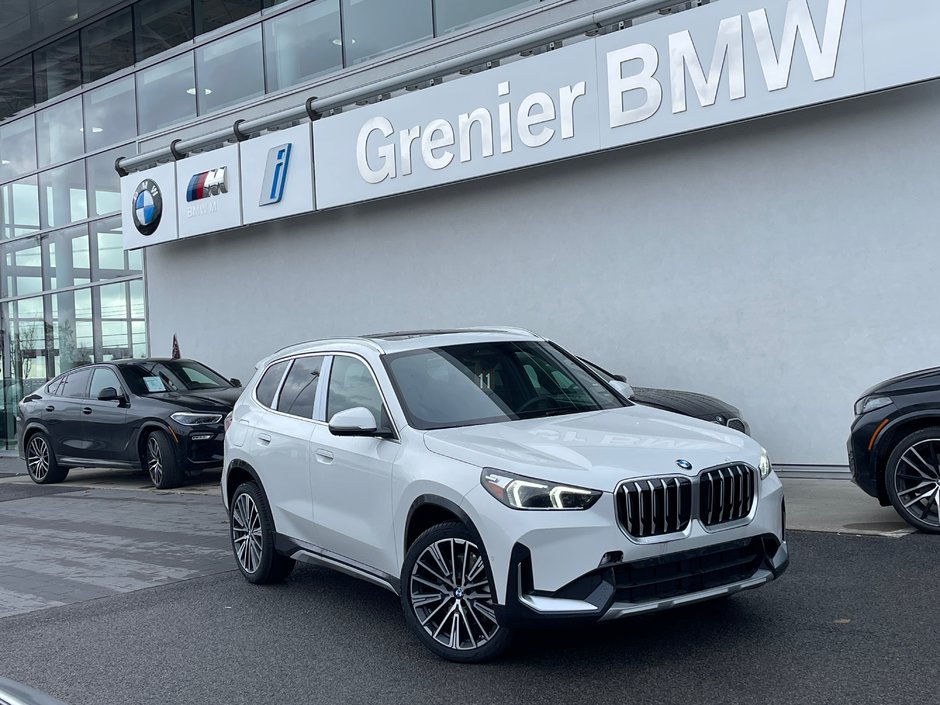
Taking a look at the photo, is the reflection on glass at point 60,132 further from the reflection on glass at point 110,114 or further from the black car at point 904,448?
the black car at point 904,448

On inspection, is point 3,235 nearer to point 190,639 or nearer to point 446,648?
point 190,639

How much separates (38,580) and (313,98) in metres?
9.86

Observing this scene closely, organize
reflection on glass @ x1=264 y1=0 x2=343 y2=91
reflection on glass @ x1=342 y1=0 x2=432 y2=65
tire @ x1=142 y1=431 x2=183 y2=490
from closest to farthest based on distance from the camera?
1. tire @ x1=142 y1=431 x2=183 y2=490
2. reflection on glass @ x1=342 y1=0 x2=432 y2=65
3. reflection on glass @ x1=264 y1=0 x2=343 y2=91

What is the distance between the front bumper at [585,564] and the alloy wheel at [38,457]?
42.5 ft

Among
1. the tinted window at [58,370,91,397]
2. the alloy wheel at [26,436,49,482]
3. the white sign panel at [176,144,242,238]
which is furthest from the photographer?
the white sign panel at [176,144,242,238]

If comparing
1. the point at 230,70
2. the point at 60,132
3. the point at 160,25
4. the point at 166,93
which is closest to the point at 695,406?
the point at 230,70

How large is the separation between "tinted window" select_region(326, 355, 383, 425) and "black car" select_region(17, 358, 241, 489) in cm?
733

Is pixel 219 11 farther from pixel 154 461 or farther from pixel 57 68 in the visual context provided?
pixel 154 461

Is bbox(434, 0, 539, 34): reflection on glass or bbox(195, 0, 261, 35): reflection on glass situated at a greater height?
bbox(195, 0, 261, 35): reflection on glass

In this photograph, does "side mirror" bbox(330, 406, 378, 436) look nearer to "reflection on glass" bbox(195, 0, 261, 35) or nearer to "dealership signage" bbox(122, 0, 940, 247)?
"dealership signage" bbox(122, 0, 940, 247)

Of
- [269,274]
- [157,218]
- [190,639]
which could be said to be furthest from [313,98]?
[190,639]

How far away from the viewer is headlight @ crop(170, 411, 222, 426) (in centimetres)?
1345

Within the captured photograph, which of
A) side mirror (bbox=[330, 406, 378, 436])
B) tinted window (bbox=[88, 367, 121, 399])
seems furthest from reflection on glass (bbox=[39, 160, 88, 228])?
side mirror (bbox=[330, 406, 378, 436])

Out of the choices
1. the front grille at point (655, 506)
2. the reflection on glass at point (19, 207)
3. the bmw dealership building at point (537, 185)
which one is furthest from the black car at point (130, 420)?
the front grille at point (655, 506)
